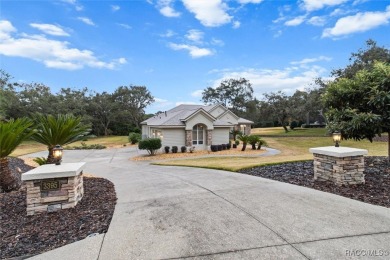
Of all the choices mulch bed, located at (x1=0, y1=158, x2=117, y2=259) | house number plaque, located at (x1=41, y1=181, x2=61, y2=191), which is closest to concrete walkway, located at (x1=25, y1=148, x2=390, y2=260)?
mulch bed, located at (x1=0, y1=158, x2=117, y2=259)

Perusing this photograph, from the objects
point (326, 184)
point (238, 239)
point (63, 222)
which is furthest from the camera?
point (326, 184)

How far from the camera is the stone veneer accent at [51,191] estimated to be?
488 cm

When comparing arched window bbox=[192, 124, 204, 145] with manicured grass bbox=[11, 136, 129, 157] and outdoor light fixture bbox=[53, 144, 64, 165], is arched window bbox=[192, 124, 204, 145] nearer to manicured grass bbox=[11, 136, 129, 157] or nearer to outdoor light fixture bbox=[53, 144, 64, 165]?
manicured grass bbox=[11, 136, 129, 157]

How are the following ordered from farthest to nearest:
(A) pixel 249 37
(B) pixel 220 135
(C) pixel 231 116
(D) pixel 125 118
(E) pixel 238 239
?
(D) pixel 125 118 → (C) pixel 231 116 → (B) pixel 220 135 → (A) pixel 249 37 → (E) pixel 238 239

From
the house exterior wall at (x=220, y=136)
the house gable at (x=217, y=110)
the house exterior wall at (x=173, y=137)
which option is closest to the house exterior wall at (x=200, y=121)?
the house exterior wall at (x=173, y=137)

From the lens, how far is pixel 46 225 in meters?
4.38

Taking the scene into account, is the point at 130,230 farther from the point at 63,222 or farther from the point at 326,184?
the point at 326,184

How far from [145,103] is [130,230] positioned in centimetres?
4992

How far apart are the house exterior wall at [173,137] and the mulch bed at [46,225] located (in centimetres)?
1481

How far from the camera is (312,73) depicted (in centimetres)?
3678

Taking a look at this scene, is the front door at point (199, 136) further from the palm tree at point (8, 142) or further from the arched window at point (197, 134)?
the palm tree at point (8, 142)

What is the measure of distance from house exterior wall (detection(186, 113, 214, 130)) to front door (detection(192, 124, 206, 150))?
1.65ft

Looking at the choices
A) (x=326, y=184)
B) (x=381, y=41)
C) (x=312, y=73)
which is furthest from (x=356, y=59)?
(x=326, y=184)

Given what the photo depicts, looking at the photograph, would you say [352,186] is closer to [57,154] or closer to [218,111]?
[57,154]
